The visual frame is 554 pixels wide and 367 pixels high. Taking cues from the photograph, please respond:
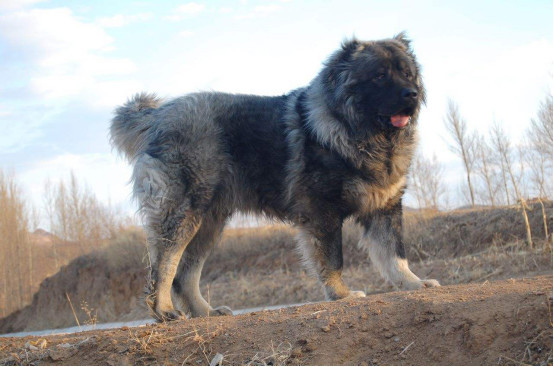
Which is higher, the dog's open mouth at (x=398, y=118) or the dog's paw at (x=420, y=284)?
the dog's open mouth at (x=398, y=118)

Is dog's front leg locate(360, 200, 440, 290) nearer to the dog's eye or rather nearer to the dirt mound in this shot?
the dog's eye

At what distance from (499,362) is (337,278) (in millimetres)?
2636

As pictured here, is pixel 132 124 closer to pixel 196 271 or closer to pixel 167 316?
pixel 196 271

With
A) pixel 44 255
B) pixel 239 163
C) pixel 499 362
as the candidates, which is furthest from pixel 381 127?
pixel 44 255

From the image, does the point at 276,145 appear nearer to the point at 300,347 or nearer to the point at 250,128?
the point at 250,128

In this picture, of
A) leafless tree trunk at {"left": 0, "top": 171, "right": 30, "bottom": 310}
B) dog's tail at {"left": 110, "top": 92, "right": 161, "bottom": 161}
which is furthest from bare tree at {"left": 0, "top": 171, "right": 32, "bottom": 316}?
dog's tail at {"left": 110, "top": 92, "right": 161, "bottom": 161}

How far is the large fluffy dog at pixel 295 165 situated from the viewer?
222 inches

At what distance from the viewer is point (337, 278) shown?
5.61 m

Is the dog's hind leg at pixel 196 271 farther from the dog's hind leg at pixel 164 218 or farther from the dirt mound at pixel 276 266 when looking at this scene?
the dirt mound at pixel 276 266

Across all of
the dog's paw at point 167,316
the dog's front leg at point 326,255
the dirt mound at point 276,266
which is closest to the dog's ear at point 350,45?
the dog's front leg at point 326,255

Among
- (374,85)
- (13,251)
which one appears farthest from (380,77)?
(13,251)

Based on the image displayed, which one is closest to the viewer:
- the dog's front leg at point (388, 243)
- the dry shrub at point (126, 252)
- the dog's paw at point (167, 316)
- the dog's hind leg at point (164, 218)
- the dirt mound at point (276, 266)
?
the dog's paw at point (167, 316)

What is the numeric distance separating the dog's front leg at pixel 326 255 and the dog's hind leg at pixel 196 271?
101 cm

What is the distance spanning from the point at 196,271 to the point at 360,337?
9.48 feet
